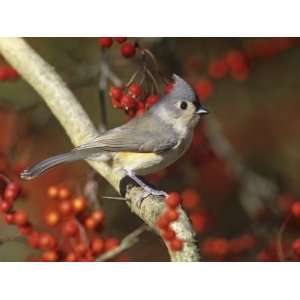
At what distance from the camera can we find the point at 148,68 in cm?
208

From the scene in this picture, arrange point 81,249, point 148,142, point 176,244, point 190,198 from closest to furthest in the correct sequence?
1. point 176,244
2. point 81,249
3. point 148,142
4. point 190,198

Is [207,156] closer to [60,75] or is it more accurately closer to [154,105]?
[154,105]

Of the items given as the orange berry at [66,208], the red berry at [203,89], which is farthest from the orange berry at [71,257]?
the red berry at [203,89]

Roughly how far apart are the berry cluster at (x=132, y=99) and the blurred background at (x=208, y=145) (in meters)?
0.05

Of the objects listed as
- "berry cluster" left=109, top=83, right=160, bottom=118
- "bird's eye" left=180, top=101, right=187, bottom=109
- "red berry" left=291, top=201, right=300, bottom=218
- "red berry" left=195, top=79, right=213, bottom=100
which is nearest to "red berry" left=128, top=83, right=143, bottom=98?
"berry cluster" left=109, top=83, right=160, bottom=118

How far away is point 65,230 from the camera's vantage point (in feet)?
6.59

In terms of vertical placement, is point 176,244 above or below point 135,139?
below

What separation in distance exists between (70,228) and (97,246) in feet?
0.27

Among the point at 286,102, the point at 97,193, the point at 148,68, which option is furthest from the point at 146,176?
the point at 286,102

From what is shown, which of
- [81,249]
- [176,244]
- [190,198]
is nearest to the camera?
[176,244]

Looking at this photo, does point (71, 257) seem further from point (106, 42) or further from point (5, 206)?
point (106, 42)

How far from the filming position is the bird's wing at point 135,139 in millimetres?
2059

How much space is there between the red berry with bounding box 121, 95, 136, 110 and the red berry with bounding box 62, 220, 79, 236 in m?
0.33

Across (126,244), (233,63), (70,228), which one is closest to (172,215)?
(126,244)
